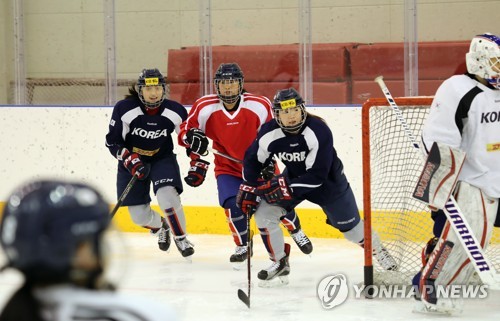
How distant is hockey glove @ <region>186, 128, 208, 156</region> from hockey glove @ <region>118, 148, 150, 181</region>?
0.35m

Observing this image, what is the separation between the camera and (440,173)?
359 cm

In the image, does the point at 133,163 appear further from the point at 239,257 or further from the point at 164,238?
the point at 239,257

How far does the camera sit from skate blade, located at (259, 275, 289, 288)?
15.4 feet

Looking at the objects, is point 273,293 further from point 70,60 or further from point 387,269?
point 70,60

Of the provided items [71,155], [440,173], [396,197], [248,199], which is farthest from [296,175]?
[71,155]

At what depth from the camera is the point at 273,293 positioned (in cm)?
455

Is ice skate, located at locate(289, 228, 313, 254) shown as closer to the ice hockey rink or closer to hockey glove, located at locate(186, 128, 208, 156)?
the ice hockey rink

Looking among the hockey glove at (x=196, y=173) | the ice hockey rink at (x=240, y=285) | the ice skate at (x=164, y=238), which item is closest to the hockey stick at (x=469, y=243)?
the ice hockey rink at (x=240, y=285)

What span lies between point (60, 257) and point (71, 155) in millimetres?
5412

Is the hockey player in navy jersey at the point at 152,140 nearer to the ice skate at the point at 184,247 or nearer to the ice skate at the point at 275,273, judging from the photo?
the ice skate at the point at 184,247

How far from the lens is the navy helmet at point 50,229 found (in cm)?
116

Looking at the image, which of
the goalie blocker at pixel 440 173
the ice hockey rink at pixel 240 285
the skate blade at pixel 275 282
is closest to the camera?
the goalie blocker at pixel 440 173

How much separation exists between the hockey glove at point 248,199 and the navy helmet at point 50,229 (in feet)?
10.6

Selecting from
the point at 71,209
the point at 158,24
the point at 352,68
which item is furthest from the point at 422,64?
the point at 71,209
